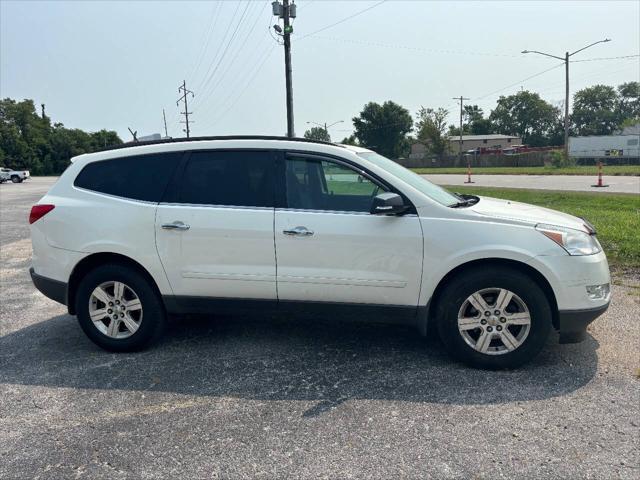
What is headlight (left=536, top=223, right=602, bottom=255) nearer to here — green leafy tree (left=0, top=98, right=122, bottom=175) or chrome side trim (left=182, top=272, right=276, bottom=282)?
chrome side trim (left=182, top=272, right=276, bottom=282)

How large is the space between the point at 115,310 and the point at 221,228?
123cm

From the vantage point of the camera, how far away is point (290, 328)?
4.85 meters

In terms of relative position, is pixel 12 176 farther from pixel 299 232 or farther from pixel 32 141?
pixel 299 232

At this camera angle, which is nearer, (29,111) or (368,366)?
(368,366)

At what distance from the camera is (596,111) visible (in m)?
112

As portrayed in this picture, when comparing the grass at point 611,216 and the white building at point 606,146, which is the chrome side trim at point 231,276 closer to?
the grass at point 611,216

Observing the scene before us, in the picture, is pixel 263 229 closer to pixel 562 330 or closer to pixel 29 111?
pixel 562 330

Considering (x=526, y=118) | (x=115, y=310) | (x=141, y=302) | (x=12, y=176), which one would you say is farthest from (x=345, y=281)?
(x=526, y=118)

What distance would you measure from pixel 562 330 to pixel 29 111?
86572mm

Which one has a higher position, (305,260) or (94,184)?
(94,184)

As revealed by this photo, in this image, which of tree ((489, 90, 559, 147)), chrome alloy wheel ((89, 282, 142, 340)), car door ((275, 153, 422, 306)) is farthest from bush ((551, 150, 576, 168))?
tree ((489, 90, 559, 147))

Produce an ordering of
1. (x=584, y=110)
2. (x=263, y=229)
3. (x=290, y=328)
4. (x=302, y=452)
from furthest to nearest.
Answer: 1. (x=584, y=110)
2. (x=290, y=328)
3. (x=263, y=229)
4. (x=302, y=452)

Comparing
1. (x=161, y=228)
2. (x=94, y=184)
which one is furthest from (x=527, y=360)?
(x=94, y=184)

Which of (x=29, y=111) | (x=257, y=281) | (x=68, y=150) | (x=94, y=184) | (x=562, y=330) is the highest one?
(x=29, y=111)
